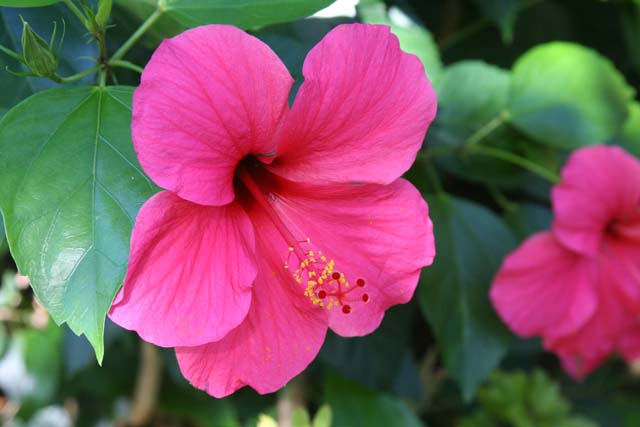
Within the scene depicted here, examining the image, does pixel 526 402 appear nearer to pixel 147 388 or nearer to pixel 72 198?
pixel 147 388

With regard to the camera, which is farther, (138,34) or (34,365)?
(34,365)

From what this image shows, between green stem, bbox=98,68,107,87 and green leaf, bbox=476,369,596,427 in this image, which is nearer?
green stem, bbox=98,68,107,87

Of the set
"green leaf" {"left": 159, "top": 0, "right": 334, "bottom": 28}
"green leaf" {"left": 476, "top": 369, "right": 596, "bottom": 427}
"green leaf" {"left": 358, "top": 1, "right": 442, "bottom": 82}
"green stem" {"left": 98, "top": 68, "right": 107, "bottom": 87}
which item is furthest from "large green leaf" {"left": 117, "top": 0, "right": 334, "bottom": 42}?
"green leaf" {"left": 476, "top": 369, "right": 596, "bottom": 427}

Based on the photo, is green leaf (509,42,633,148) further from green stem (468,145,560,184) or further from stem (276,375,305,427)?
stem (276,375,305,427)

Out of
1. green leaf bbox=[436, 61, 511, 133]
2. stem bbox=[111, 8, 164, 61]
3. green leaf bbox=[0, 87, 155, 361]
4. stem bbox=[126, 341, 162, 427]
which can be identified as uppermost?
stem bbox=[111, 8, 164, 61]

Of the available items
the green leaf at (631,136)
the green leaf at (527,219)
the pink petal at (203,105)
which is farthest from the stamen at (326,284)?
the green leaf at (631,136)

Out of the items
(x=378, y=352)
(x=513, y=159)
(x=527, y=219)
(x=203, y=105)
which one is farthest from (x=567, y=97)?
(x=203, y=105)
